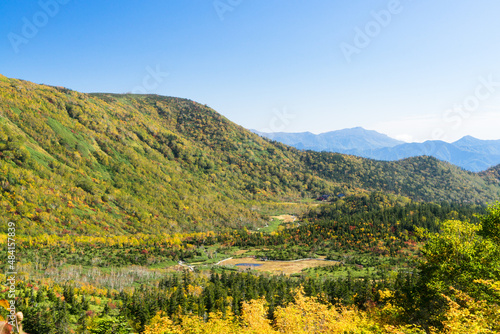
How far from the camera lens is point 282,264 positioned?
14175 cm

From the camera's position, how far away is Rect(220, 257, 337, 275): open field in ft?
423

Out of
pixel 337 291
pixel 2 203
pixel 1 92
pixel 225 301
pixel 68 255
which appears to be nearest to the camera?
pixel 225 301

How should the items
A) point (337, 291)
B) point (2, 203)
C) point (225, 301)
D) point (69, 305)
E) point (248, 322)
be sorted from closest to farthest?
point (248, 322)
point (69, 305)
point (225, 301)
point (337, 291)
point (2, 203)

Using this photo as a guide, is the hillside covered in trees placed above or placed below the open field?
above

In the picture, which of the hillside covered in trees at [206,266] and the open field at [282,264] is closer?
the hillside covered in trees at [206,266]

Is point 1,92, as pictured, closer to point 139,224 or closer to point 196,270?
point 139,224

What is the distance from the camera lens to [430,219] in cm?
17875

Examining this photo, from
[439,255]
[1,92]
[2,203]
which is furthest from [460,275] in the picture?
[1,92]

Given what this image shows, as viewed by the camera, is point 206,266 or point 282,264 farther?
point 282,264

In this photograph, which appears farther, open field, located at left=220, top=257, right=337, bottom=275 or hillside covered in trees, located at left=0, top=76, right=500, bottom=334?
open field, located at left=220, top=257, right=337, bottom=275

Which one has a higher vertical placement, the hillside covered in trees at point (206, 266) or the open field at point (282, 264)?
the hillside covered in trees at point (206, 266)

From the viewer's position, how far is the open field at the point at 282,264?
423 ft

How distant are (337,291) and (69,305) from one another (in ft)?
231

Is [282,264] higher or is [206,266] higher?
[206,266]
